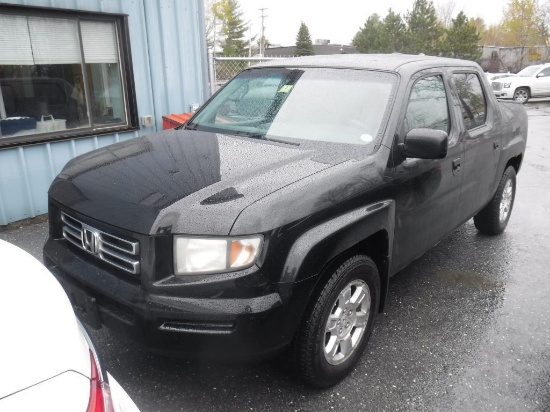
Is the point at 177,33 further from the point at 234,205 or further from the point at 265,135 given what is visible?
the point at 234,205

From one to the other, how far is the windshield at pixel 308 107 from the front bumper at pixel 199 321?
3.86 feet

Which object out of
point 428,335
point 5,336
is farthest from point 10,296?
point 428,335

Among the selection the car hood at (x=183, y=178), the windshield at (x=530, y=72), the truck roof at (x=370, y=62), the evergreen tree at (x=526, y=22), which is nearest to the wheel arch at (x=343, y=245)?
the car hood at (x=183, y=178)

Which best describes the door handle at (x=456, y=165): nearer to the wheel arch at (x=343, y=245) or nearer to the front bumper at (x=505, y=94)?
the wheel arch at (x=343, y=245)

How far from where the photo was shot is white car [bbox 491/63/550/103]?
19.6 meters

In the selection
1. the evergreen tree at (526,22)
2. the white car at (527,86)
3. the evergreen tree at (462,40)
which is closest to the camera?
the white car at (527,86)

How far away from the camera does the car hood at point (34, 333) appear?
3.70 feet

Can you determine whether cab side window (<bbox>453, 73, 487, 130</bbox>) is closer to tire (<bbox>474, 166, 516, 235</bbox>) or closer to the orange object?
tire (<bbox>474, 166, 516, 235</bbox>)

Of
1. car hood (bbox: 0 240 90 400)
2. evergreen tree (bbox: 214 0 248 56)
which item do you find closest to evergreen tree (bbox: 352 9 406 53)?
evergreen tree (bbox: 214 0 248 56)

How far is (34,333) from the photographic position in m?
1.26

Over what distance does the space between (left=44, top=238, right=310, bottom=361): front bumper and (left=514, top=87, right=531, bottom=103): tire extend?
2118cm

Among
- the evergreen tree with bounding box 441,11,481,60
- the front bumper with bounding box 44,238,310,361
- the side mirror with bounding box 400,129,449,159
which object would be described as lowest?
the front bumper with bounding box 44,238,310,361

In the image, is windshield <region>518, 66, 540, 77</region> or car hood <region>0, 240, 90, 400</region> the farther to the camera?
windshield <region>518, 66, 540, 77</region>

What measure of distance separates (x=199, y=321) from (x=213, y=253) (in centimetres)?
30
